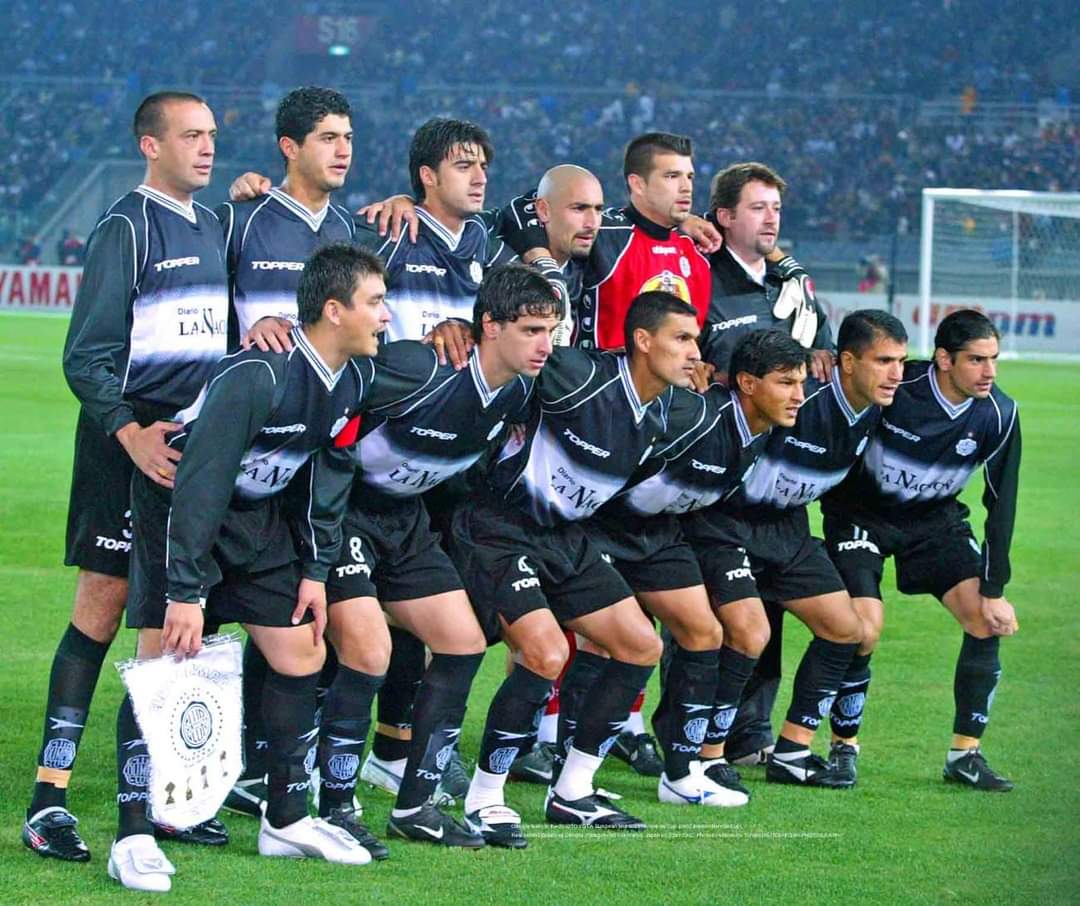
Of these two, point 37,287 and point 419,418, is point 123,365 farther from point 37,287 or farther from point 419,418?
point 37,287

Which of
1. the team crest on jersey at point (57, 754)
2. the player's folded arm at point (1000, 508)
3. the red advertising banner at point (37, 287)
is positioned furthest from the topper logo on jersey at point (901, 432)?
the red advertising banner at point (37, 287)

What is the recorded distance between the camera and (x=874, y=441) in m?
6.65

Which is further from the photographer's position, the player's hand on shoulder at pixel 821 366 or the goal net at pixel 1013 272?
the goal net at pixel 1013 272

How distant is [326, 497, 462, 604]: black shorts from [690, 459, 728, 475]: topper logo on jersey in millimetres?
1069

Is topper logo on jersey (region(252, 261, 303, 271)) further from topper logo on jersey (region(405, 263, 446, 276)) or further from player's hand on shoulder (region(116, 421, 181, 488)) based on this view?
player's hand on shoulder (region(116, 421, 181, 488))

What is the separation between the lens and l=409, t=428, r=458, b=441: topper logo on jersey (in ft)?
17.8

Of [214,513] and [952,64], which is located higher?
[952,64]

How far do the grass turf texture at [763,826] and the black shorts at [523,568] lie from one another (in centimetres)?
72

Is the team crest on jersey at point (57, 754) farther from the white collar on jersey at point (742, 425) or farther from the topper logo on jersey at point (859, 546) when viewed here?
the topper logo on jersey at point (859, 546)

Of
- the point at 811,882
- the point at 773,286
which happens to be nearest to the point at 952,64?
the point at 773,286

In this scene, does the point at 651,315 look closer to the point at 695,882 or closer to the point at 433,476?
the point at 433,476

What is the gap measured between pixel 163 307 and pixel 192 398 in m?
0.29

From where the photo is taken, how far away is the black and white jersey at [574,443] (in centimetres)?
571

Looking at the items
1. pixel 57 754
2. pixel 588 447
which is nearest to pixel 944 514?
pixel 588 447
